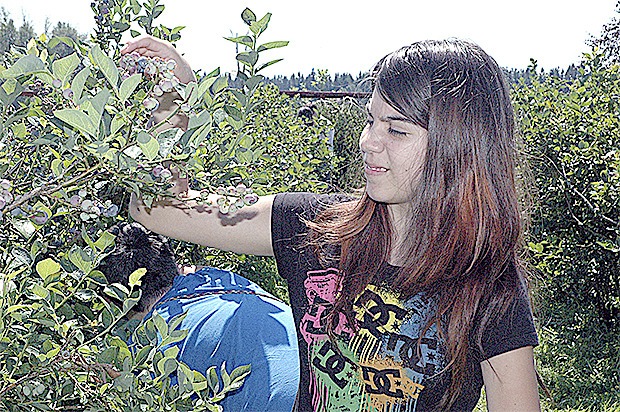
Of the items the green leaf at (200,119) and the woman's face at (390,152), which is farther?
the woman's face at (390,152)

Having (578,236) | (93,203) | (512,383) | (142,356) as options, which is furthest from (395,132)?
(578,236)

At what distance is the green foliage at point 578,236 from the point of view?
4.84 m

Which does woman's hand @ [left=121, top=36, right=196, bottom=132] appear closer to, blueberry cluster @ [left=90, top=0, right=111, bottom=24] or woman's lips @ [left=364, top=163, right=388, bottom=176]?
blueberry cluster @ [left=90, top=0, right=111, bottom=24]

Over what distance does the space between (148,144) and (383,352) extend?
102cm

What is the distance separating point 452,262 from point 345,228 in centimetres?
28

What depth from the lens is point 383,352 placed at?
1690 mm

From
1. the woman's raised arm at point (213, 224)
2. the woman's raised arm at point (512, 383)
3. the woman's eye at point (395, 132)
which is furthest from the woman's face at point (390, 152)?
the woman's raised arm at point (512, 383)

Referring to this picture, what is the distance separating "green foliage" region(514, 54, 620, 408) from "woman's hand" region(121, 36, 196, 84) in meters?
3.65

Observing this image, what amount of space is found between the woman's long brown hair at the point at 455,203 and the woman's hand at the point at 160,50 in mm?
446

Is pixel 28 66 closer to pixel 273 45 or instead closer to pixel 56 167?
pixel 56 167

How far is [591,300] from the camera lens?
521cm

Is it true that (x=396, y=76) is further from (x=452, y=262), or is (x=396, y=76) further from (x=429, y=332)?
(x=429, y=332)

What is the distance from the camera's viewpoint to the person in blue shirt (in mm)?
2176

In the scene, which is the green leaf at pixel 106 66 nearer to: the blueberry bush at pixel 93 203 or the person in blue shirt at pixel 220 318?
the blueberry bush at pixel 93 203
